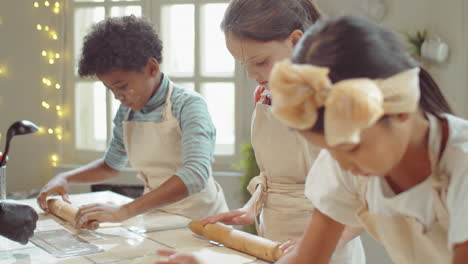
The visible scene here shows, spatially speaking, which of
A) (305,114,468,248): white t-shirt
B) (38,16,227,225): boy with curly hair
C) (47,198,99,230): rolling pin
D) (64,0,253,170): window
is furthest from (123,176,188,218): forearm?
(64,0,253,170): window

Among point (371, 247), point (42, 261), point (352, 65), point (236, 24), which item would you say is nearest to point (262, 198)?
point (236, 24)

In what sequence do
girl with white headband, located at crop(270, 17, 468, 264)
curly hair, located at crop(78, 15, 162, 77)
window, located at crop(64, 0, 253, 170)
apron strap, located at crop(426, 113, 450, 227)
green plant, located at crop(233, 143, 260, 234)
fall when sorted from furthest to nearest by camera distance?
window, located at crop(64, 0, 253, 170)
green plant, located at crop(233, 143, 260, 234)
curly hair, located at crop(78, 15, 162, 77)
apron strap, located at crop(426, 113, 450, 227)
girl with white headband, located at crop(270, 17, 468, 264)

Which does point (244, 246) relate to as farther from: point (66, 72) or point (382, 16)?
point (66, 72)

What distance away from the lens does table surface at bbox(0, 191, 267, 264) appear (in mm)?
1259

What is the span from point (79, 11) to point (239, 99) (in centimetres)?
134

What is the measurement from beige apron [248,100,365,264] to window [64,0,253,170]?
1.88m

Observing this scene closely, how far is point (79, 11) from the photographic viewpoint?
3.82 meters

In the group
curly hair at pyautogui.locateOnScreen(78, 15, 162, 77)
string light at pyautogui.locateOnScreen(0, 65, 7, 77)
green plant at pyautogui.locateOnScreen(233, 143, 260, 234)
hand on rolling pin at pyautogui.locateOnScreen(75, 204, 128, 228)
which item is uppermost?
curly hair at pyautogui.locateOnScreen(78, 15, 162, 77)

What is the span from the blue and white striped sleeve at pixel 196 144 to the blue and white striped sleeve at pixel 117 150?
1.23 feet

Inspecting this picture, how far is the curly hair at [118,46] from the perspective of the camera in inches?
69.6

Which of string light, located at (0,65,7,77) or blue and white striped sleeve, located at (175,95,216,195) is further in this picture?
string light, located at (0,65,7,77)

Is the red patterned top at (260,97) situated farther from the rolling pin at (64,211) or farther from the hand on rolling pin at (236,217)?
the rolling pin at (64,211)

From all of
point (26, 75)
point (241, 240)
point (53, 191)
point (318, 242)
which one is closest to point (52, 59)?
point (26, 75)

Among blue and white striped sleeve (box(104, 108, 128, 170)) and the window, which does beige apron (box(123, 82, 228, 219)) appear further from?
the window
